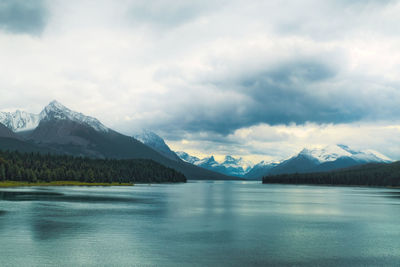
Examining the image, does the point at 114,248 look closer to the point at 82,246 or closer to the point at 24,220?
the point at 82,246

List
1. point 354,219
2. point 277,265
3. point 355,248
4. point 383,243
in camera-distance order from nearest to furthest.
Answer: point 277,265 < point 355,248 < point 383,243 < point 354,219

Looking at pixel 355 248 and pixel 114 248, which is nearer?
pixel 114 248

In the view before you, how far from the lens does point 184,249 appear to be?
46.4 metres

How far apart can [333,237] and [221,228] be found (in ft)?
56.8

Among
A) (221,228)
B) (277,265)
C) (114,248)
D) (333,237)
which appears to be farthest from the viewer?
(221,228)

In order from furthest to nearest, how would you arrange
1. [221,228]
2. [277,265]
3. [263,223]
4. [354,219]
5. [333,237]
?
[354,219], [263,223], [221,228], [333,237], [277,265]

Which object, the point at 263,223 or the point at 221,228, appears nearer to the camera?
the point at 221,228

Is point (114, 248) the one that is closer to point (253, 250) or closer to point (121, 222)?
point (253, 250)

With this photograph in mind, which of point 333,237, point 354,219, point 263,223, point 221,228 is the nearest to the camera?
point 333,237

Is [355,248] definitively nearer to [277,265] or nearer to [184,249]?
[277,265]

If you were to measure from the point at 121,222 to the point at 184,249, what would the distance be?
84.2ft

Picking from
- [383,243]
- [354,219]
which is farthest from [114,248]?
Result: [354,219]

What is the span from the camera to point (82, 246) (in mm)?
46594

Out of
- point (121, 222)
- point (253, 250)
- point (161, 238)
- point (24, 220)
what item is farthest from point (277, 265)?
point (24, 220)
